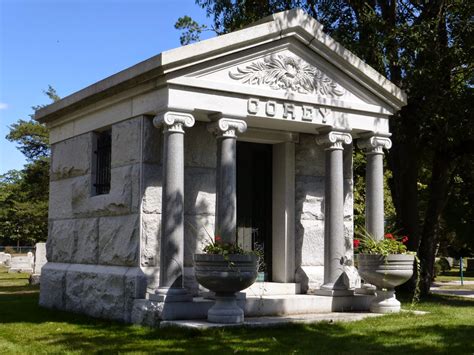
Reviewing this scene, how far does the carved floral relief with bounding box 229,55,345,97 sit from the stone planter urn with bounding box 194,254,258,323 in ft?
9.58

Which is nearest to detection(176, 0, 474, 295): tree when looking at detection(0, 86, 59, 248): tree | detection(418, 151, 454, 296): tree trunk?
detection(418, 151, 454, 296): tree trunk

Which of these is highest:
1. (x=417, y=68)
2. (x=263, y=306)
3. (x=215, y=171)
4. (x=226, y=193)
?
(x=417, y=68)

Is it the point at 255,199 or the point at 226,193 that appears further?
the point at 255,199

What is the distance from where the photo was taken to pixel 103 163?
37.9ft

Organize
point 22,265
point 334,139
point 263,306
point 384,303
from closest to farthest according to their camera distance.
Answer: point 263,306 < point 384,303 < point 334,139 < point 22,265

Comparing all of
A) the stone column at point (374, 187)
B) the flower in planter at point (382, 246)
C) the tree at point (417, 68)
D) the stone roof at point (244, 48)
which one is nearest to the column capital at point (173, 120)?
the stone roof at point (244, 48)

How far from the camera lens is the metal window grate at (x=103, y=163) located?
1142 cm

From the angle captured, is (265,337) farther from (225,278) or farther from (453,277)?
(453,277)

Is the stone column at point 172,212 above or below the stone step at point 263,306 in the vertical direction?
above

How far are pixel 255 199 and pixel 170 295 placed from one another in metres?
3.43

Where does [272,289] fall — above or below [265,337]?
above

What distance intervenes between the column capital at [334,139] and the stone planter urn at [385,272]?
195 cm

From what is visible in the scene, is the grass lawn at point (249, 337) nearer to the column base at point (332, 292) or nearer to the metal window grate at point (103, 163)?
the column base at point (332, 292)

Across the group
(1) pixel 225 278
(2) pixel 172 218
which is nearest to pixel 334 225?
(1) pixel 225 278
